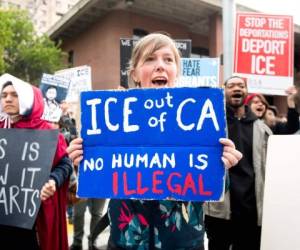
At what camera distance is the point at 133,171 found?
1746 millimetres

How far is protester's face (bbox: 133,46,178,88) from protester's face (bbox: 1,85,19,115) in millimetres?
1059

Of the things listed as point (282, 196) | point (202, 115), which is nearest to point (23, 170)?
point (202, 115)

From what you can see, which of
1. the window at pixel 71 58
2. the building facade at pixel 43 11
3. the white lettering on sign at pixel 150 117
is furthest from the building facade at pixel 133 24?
the building facade at pixel 43 11

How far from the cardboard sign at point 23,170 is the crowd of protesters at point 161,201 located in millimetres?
82

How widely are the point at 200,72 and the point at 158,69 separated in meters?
3.78

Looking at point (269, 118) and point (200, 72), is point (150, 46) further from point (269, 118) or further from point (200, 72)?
point (200, 72)

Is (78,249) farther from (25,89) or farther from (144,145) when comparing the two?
(144,145)

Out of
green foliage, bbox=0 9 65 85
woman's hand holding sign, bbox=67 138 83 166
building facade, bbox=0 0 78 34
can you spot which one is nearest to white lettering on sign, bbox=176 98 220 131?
woman's hand holding sign, bbox=67 138 83 166

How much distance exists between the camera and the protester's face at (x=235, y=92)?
351 cm

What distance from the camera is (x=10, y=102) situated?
2.59 m

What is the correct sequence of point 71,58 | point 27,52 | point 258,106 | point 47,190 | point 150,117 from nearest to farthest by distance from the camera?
point 150,117, point 47,190, point 258,106, point 71,58, point 27,52

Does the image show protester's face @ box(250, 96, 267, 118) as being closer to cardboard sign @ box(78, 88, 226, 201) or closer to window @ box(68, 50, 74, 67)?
cardboard sign @ box(78, 88, 226, 201)

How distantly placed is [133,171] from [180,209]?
0.24 metres

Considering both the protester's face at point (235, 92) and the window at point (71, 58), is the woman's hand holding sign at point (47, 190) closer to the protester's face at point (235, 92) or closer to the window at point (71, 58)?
the protester's face at point (235, 92)
